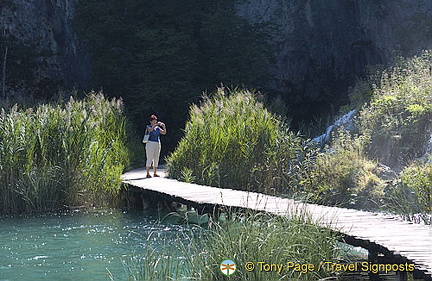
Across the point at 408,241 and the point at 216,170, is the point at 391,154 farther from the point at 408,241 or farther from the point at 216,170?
the point at 408,241

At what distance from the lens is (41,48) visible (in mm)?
23703

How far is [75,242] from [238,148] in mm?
4522

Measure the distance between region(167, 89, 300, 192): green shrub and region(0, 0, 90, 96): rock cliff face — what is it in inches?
399

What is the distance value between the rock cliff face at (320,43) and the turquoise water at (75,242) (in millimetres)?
13087

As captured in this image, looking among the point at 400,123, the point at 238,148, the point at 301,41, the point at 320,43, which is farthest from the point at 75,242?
the point at 320,43

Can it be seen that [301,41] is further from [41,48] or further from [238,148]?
[238,148]

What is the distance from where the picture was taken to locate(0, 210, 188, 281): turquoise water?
8.76 m

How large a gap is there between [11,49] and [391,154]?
13.9 m

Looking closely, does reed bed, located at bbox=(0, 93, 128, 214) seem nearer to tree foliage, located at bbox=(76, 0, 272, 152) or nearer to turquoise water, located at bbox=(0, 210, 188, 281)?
turquoise water, located at bbox=(0, 210, 188, 281)

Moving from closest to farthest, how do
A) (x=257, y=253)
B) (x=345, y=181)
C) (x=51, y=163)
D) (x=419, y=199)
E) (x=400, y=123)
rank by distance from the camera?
(x=257, y=253) → (x=419, y=199) → (x=345, y=181) → (x=51, y=163) → (x=400, y=123)

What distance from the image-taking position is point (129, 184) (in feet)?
47.3

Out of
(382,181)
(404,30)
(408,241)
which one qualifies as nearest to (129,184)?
(382,181)

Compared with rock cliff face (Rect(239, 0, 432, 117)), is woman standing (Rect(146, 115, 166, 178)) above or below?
below

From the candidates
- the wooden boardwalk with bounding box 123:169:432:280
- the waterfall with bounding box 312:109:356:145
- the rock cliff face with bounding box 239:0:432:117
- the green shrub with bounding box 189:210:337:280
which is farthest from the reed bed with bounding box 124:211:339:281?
the rock cliff face with bounding box 239:0:432:117
